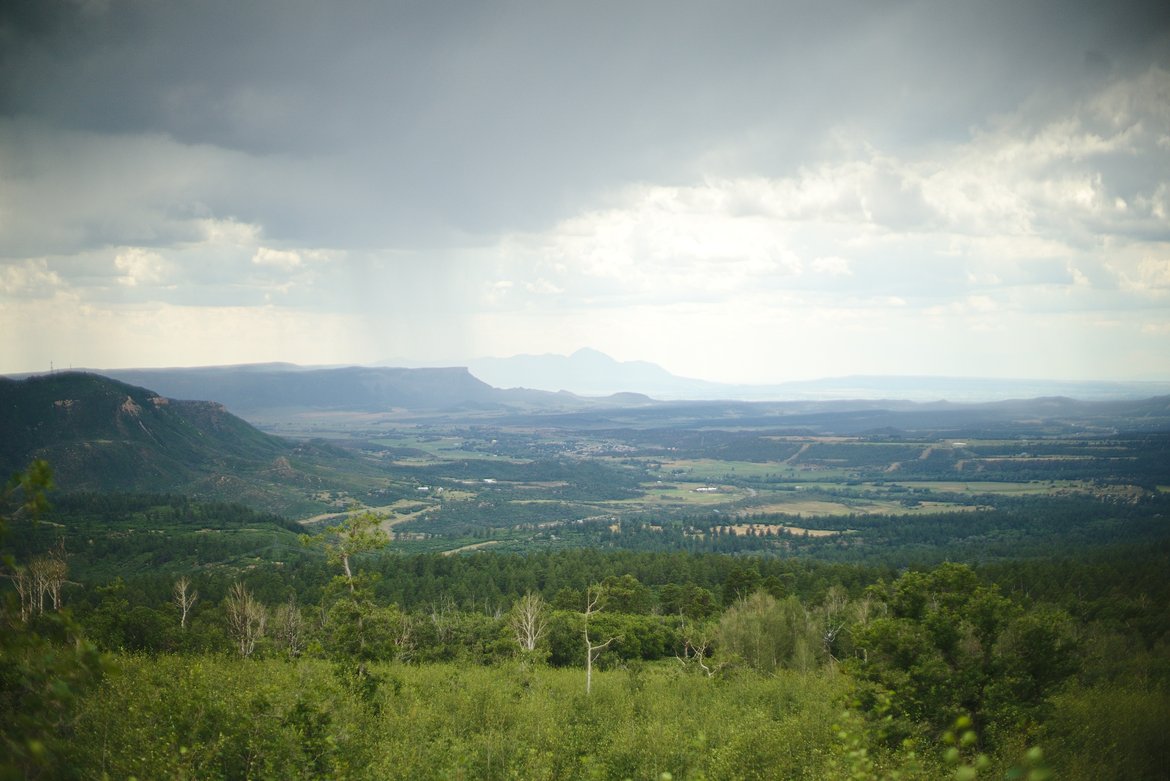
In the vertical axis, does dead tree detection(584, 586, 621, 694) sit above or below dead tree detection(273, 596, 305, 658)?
above

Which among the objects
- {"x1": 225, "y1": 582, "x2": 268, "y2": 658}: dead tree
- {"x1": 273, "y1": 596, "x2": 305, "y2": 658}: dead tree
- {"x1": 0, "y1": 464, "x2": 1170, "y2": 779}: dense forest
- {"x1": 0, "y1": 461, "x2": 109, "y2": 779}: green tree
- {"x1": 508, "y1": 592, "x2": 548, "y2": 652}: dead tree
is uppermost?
{"x1": 0, "y1": 461, "x2": 109, "y2": 779}: green tree

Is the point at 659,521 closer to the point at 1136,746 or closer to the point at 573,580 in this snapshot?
the point at 573,580

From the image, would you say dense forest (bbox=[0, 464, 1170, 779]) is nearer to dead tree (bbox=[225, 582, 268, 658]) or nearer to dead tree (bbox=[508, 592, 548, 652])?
dead tree (bbox=[508, 592, 548, 652])

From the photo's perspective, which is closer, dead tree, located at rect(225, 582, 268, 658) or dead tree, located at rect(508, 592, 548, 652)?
dead tree, located at rect(508, 592, 548, 652)

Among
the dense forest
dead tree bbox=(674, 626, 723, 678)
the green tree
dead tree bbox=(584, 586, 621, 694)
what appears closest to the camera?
the green tree

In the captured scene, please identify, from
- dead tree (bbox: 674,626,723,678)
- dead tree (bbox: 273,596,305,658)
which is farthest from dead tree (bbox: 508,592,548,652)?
dead tree (bbox: 273,596,305,658)

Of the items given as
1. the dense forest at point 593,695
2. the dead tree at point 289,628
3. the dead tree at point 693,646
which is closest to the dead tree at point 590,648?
the dense forest at point 593,695

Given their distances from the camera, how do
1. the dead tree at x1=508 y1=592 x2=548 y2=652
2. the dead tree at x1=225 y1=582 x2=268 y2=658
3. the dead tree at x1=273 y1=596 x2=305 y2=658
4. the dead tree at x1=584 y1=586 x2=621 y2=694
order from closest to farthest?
the dead tree at x1=584 y1=586 x2=621 y2=694 < the dead tree at x1=508 y1=592 x2=548 y2=652 < the dead tree at x1=225 y1=582 x2=268 y2=658 < the dead tree at x1=273 y1=596 x2=305 y2=658

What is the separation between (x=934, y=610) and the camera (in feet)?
97.1

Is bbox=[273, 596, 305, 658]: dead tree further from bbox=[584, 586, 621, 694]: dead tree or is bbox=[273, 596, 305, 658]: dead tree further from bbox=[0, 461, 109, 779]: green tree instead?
bbox=[0, 461, 109, 779]: green tree

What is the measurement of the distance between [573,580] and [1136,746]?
7243 centimetres

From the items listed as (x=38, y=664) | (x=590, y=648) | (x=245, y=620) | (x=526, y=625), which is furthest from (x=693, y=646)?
(x=38, y=664)

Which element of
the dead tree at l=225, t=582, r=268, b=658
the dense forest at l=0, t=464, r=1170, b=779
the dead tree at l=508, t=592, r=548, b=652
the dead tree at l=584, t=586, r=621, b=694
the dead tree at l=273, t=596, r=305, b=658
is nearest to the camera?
the dense forest at l=0, t=464, r=1170, b=779

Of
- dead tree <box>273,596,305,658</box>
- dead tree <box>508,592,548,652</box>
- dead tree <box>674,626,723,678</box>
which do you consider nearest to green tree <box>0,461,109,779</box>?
dead tree <box>674,626,723,678</box>
